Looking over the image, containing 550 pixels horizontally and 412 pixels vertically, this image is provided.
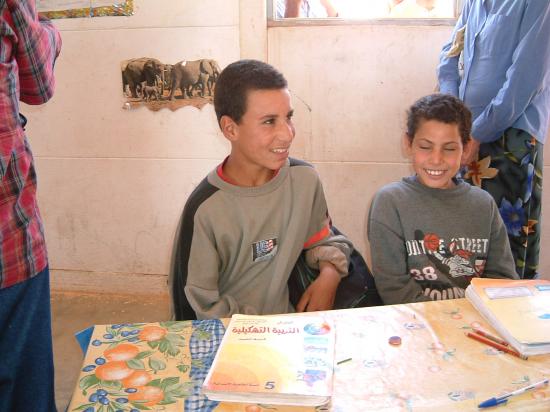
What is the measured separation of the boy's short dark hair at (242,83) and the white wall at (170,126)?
3.69 feet

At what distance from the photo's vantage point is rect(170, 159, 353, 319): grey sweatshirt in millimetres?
1396

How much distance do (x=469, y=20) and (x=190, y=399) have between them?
6.57 feet

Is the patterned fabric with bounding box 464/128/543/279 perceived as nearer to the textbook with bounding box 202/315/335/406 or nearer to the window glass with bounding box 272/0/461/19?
the window glass with bounding box 272/0/461/19

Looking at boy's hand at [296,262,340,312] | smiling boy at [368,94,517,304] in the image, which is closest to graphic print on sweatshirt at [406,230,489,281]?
smiling boy at [368,94,517,304]

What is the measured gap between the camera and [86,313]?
2.90 metres

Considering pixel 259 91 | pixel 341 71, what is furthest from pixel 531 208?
pixel 259 91

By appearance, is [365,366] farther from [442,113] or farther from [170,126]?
[170,126]

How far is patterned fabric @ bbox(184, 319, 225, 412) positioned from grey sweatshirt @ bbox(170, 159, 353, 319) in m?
0.27

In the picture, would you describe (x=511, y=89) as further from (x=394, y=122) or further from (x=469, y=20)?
(x=394, y=122)

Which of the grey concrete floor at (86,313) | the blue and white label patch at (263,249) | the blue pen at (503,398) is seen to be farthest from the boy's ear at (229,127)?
the grey concrete floor at (86,313)

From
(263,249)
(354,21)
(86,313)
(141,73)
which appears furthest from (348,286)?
(86,313)

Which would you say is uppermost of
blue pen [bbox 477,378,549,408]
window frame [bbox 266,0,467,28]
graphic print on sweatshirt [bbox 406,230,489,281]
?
window frame [bbox 266,0,467,28]

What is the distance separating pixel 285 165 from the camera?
1.61 m

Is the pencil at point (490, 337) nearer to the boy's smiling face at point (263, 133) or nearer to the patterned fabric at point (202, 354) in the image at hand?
the patterned fabric at point (202, 354)
